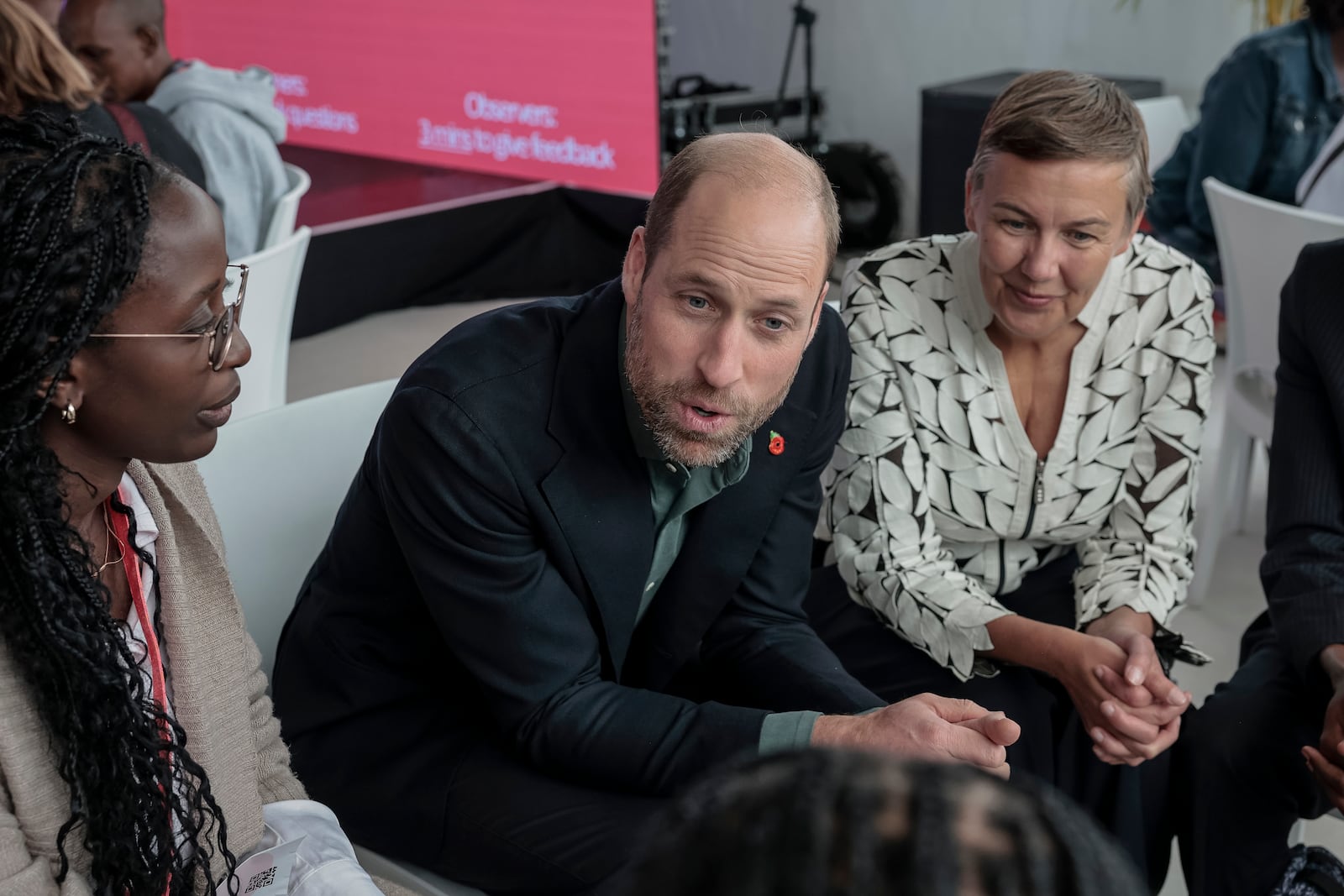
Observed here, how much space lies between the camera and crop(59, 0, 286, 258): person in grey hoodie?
10.9ft

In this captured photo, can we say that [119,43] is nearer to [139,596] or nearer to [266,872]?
[139,596]

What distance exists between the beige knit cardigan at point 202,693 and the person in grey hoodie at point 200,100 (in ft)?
7.07

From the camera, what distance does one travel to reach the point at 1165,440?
1918 millimetres

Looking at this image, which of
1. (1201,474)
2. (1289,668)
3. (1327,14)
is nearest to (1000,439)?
(1289,668)

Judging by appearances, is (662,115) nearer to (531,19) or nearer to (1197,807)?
(531,19)

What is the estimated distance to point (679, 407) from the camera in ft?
4.76

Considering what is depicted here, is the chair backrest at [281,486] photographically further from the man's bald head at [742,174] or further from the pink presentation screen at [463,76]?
the pink presentation screen at [463,76]

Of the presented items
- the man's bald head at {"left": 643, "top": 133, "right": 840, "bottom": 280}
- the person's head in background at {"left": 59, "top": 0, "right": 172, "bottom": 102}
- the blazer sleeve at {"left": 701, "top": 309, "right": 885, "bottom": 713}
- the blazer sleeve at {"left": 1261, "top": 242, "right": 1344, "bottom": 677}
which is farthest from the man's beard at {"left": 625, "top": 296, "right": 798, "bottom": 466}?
the person's head in background at {"left": 59, "top": 0, "right": 172, "bottom": 102}

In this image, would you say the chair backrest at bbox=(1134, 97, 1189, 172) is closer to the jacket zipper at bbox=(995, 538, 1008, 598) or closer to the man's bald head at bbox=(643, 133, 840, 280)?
the jacket zipper at bbox=(995, 538, 1008, 598)

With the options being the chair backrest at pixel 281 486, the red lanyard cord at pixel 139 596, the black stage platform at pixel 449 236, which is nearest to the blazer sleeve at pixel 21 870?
the red lanyard cord at pixel 139 596

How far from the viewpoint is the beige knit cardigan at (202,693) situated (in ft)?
3.69

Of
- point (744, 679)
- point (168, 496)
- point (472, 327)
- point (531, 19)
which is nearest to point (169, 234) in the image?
point (168, 496)

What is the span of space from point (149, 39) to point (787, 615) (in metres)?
2.67

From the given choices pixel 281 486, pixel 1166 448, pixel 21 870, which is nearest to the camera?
pixel 21 870
